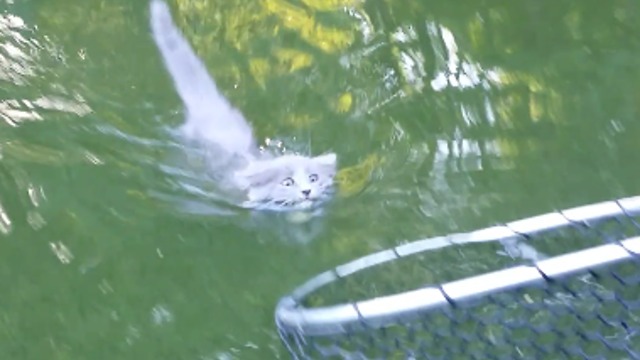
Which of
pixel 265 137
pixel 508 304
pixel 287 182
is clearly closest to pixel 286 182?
pixel 287 182

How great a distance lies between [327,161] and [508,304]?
31 cm

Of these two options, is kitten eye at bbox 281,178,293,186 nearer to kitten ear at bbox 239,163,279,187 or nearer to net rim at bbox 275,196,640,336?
kitten ear at bbox 239,163,279,187

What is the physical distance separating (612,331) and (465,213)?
0.80 feet

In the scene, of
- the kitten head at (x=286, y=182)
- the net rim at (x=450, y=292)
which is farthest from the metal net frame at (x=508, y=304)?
the kitten head at (x=286, y=182)

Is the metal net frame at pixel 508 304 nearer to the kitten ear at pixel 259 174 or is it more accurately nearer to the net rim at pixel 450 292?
the net rim at pixel 450 292

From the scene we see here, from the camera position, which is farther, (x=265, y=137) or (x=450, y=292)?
(x=265, y=137)

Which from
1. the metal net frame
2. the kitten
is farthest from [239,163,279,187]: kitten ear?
the metal net frame

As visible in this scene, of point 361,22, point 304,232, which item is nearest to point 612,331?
point 304,232

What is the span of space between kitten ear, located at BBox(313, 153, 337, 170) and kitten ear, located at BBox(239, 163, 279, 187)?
0.23 feet

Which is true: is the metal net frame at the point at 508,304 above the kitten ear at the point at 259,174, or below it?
below

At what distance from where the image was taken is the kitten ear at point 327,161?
4.09ft

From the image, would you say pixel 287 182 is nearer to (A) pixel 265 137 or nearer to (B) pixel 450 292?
(A) pixel 265 137

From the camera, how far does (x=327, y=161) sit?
1254mm

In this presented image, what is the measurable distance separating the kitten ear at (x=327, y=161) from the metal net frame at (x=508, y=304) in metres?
0.16
